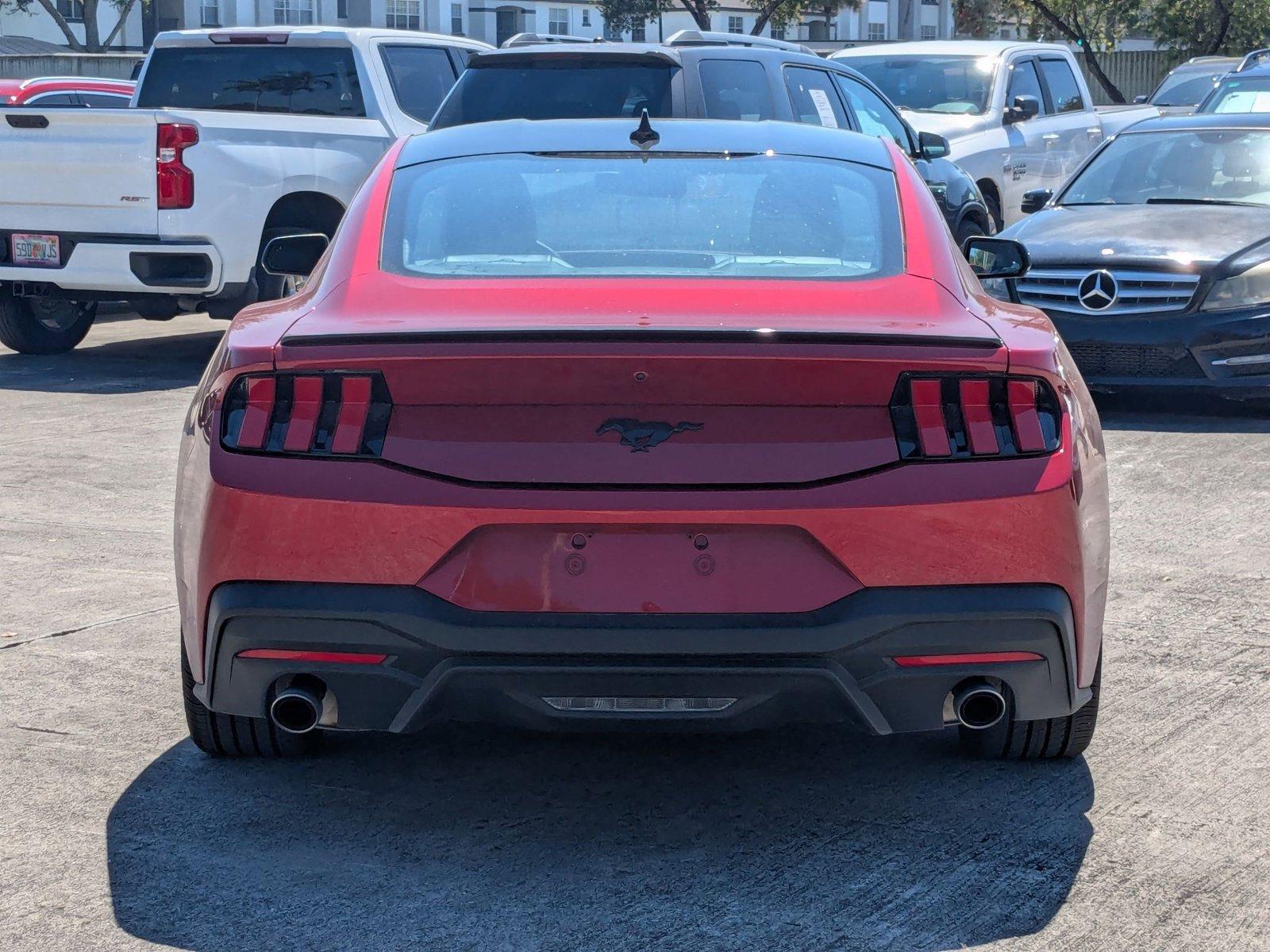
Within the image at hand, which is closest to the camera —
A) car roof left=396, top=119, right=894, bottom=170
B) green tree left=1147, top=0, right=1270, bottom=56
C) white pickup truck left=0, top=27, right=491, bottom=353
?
car roof left=396, top=119, right=894, bottom=170

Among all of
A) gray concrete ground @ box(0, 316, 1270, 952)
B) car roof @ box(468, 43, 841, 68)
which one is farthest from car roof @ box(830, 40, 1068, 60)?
gray concrete ground @ box(0, 316, 1270, 952)

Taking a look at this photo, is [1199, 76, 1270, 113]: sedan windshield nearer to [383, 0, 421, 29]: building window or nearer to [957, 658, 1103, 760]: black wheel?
[957, 658, 1103, 760]: black wheel

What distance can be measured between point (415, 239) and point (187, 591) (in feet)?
3.45

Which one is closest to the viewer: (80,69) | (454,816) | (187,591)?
(187,591)

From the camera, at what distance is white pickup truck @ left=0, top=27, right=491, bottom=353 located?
11227 mm

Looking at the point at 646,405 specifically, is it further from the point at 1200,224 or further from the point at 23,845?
the point at 1200,224

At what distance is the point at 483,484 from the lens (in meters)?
3.65

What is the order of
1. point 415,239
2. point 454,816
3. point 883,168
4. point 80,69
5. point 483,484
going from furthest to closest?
point 80,69
point 883,168
point 415,239
point 454,816
point 483,484

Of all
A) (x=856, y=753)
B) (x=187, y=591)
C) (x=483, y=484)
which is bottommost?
(x=856, y=753)

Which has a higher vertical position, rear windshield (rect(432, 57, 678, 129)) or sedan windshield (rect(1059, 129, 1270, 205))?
rear windshield (rect(432, 57, 678, 129))

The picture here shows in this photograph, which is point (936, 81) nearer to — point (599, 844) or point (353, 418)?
point (599, 844)

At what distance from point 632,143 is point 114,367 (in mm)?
8049

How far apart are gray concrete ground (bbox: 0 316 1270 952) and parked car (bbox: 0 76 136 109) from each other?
416 inches

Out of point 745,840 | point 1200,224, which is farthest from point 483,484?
point 1200,224
